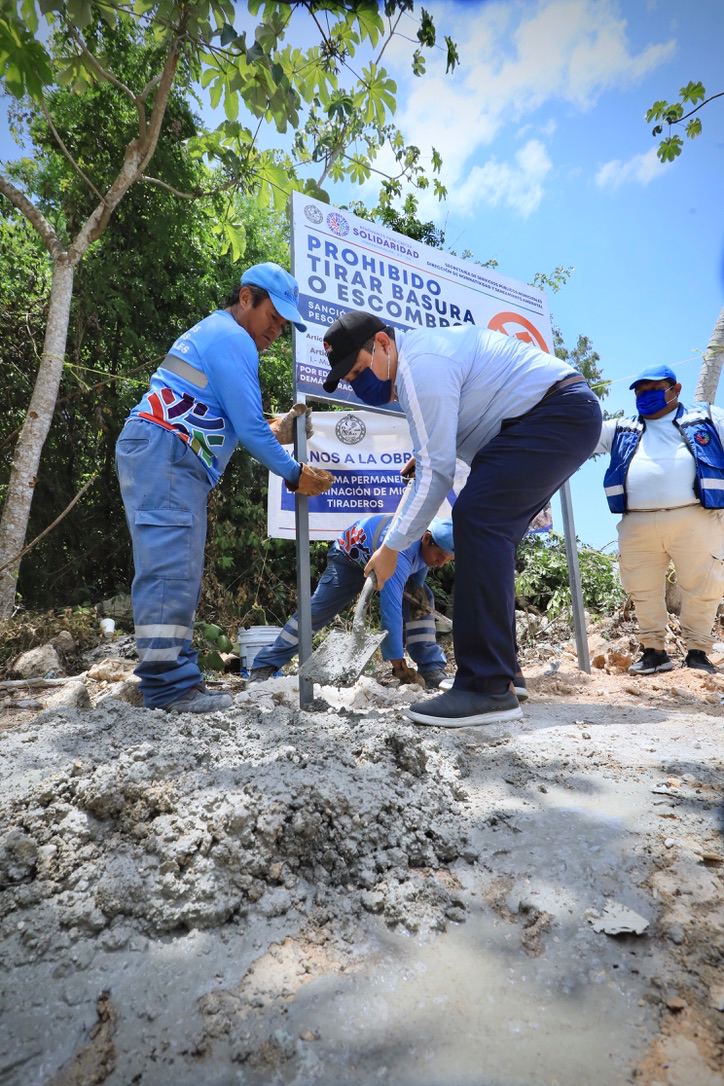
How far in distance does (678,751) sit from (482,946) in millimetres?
1210

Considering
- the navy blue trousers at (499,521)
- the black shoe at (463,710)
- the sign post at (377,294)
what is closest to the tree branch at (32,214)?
the sign post at (377,294)

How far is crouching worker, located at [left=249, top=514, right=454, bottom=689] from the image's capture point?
360cm

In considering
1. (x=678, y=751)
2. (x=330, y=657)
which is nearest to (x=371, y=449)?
(x=330, y=657)

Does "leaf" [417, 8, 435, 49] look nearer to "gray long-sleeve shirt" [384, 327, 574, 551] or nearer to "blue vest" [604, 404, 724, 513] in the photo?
"gray long-sleeve shirt" [384, 327, 574, 551]

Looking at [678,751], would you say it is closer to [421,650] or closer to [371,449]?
[421,650]

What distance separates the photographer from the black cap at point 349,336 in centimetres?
262

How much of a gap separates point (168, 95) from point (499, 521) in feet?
17.0

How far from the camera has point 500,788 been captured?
1.77 m

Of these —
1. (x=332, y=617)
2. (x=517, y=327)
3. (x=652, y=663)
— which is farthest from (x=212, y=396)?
(x=652, y=663)

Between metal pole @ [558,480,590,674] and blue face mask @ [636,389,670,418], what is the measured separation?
0.70m

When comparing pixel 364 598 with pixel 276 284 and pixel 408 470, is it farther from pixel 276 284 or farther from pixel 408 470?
pixel 276 284

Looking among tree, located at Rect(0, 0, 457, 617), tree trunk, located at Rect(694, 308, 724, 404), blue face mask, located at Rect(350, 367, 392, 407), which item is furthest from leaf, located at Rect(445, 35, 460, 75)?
tree trunk, located at Rect(694, 308, 724, 404)

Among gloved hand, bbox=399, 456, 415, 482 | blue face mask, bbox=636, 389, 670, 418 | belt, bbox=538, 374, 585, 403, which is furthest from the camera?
blue face mask, bbox=636, 389, 670, 418

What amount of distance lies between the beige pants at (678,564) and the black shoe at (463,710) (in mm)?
2284
